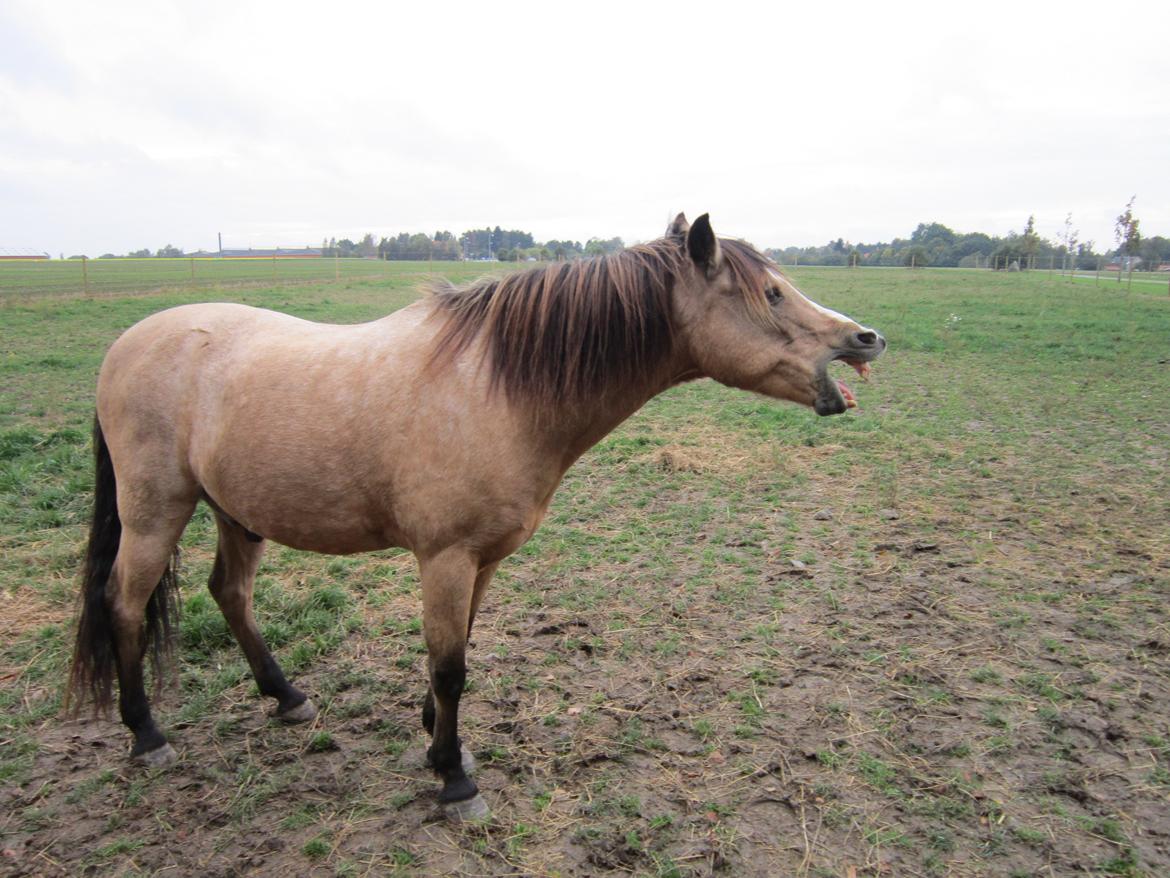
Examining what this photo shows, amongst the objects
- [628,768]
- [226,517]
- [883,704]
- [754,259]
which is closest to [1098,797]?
[883,704]

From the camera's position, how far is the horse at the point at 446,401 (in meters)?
2.59

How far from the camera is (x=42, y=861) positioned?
8.14 ft

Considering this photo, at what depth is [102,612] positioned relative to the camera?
123 inches

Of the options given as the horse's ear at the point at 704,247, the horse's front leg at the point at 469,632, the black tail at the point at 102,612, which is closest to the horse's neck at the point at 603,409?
the horse's ear at the point at 704,247

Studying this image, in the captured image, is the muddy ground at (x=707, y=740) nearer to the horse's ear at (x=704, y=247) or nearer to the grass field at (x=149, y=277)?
the horse's ear at (x=704, y=247)

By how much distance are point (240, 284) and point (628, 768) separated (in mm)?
29544

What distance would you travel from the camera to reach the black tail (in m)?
3.12

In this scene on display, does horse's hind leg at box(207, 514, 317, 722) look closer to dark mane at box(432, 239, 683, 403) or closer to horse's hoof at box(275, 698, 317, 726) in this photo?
horse's hoof at box(275, 698, 317, 726)

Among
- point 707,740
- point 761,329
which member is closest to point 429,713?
point 707,740

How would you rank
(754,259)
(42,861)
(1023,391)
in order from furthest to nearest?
(1023,391) < (754,259) < (42,861)

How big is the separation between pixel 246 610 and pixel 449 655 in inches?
53.6

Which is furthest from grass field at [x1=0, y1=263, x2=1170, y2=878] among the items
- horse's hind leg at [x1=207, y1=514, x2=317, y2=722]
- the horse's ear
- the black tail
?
the horse's ear

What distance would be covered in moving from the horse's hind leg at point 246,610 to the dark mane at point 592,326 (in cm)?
157

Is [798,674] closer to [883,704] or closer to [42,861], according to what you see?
[883,704]
